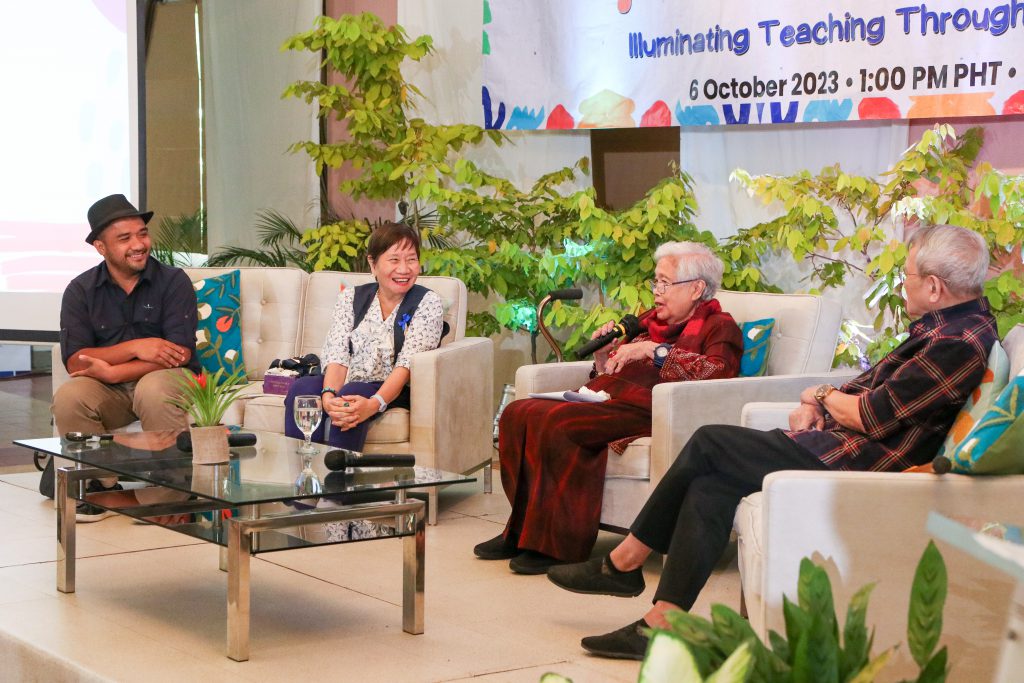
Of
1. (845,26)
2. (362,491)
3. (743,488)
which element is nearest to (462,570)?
(362,491)

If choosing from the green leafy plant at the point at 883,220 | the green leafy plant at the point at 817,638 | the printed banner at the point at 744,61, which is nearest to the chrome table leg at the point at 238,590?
the green leafy plant at the point at 817,638

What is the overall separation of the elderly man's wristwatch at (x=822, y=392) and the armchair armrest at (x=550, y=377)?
1.10 m

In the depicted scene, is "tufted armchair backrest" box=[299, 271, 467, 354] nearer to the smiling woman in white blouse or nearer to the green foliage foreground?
the smiling woman in white blouse

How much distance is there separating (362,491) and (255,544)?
0.26 meters

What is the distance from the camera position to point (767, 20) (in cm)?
459

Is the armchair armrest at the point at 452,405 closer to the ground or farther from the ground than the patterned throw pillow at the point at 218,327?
closer to the ground

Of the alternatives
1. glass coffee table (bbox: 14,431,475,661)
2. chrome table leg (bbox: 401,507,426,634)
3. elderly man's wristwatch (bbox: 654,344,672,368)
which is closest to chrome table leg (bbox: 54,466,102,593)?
glass coffee table (bbox: 14,431,475,661)

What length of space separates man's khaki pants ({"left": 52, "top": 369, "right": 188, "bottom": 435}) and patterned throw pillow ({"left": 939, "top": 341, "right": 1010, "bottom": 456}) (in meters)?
2.65

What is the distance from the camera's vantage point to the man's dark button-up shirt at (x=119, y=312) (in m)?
4.52

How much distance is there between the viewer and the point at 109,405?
4379 millimetres

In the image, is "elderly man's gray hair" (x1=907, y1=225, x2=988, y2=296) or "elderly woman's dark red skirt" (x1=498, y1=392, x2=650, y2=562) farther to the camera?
"elderly woman's dark red skirt" (x1=498, y1=392, x2=650, y2=562)

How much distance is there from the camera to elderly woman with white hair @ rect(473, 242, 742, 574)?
3.49m

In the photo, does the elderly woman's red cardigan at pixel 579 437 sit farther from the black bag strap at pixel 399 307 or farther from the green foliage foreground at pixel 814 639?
the green foliage foreground at pixel 814 639

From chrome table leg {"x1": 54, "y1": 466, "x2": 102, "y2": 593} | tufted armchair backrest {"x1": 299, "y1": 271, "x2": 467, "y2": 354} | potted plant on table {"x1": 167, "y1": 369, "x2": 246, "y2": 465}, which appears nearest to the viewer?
potted plant on table {"x1": 167, "y1": 369, "x2": 246, "y2": 465}
